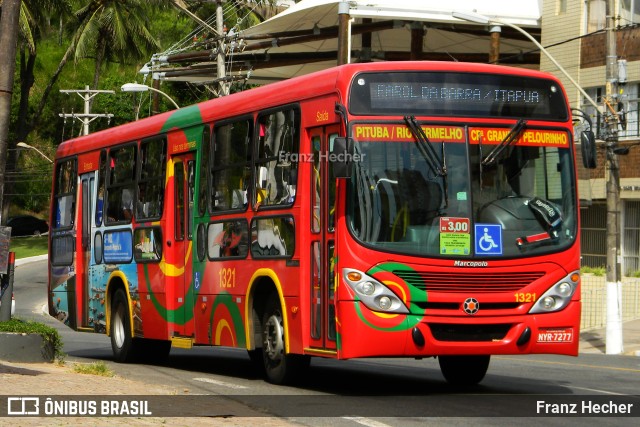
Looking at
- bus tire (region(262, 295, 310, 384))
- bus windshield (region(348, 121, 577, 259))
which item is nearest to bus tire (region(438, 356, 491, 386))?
bus tire (region(262, 295, 310, 384))

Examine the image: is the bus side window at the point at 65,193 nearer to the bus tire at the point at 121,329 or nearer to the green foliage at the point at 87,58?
the bus tire at the point at 121,329

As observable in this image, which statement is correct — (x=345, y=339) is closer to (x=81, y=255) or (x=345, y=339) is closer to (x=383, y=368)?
(x=383, y=368)

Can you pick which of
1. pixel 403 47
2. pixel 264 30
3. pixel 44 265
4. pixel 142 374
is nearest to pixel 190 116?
pixel 142 374

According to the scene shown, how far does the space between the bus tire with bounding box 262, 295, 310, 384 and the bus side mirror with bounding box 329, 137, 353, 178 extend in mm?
2334

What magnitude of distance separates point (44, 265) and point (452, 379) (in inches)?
2098

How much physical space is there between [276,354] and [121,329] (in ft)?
17.8

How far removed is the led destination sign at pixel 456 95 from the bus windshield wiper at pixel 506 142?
6.3 inches

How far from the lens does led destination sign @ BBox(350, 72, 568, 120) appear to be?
42.4ft

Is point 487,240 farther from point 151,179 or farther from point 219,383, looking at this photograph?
point 151,179

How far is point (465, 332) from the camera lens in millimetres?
12688

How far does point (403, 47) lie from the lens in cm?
5056

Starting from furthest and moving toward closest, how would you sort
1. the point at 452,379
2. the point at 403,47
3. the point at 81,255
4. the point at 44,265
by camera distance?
the point at 44,265 → the point at 403,47 → the point at 81,255 → the point at 452,379

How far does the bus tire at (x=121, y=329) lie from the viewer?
61.6ft

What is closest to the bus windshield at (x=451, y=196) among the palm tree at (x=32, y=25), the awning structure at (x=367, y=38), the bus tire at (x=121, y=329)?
the bus tire at (x=121, y=329)
